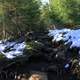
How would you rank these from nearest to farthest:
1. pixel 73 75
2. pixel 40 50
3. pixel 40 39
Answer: pixel 73 75 < pixel 40 50 < pixel 40 39

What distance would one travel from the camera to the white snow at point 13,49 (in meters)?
12.0

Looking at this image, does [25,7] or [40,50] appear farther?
[25,7]

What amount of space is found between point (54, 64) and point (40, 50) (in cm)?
89

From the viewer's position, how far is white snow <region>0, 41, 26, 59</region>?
1200cm

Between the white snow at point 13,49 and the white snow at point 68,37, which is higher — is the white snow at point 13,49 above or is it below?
below

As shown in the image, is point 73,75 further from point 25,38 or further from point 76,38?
point 25,38

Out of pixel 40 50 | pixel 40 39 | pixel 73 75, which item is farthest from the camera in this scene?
pixel 40 39

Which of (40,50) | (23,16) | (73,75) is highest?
(23,16)

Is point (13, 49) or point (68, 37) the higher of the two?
point (68, 37)

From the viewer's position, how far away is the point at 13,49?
1272cm

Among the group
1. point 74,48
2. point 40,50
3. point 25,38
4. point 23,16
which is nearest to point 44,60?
point 40,50

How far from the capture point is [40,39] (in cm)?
1343

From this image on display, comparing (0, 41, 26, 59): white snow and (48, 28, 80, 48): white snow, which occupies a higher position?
(48, 28, 80, 48): white snow

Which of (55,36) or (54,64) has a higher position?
(55,36)
